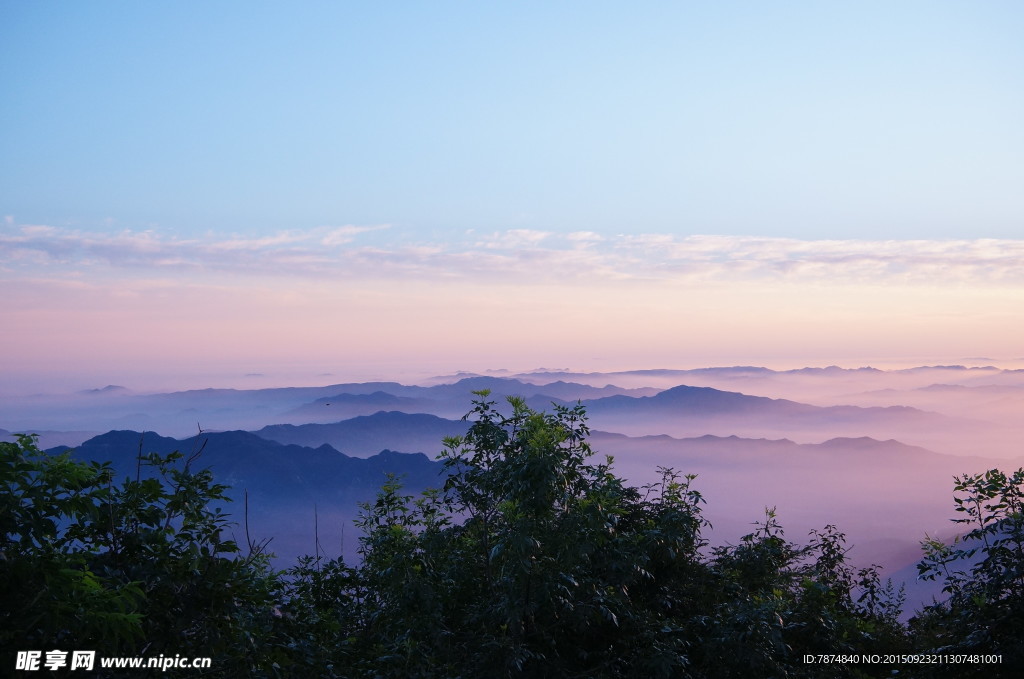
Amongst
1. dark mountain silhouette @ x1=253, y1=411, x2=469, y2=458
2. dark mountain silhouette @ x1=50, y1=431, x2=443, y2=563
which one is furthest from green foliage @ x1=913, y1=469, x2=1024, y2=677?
dark mountain silhouette @ x1=253, y1=411, x2=469, y2=458

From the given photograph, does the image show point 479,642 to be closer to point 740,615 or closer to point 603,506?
point 603,506

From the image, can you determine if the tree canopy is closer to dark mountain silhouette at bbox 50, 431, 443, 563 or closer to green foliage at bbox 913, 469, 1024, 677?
green foliage at bbox 913, 469, 1024, 677

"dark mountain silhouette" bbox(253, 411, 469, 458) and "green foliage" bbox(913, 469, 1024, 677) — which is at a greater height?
"green foliage" bbox(913, 469, 1024, 677)

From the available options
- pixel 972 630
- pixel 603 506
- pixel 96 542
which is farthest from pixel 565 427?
pixel 972 630

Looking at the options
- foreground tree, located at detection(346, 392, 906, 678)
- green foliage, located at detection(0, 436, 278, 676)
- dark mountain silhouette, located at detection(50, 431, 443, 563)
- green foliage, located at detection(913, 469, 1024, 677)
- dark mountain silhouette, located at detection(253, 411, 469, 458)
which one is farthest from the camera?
dark mountain silhouette, located at detection(253, 411, 469, 458)

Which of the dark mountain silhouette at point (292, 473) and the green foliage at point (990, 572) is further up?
the green foliage at point (990, 572)

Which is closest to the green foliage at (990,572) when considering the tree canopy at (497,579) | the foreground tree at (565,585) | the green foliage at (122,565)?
the tree canopy at (497,579)

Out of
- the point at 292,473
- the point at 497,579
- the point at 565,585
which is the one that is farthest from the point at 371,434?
the point at 565,585

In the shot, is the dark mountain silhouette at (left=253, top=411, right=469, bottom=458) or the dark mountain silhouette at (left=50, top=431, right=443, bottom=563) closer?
the dark mountain silhouette at (left=50, top=431, right=443, bottom=563)

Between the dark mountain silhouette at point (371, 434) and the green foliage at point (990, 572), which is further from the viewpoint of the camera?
the dark mountain silhouette at point (371, 434)

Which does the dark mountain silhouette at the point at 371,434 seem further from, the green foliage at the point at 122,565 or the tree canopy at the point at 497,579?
the green foliage at the point at 122,565

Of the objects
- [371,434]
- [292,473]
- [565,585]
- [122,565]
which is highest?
[122,565]

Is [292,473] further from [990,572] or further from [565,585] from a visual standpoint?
[990,572]

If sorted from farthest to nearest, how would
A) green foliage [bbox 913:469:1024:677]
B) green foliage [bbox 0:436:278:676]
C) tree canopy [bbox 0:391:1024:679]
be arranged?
green foliage [bbox 913:469:1024:677], tree canopy [bbox 0:391:1024:679], green foliage [bbox 0:436:278:676]
